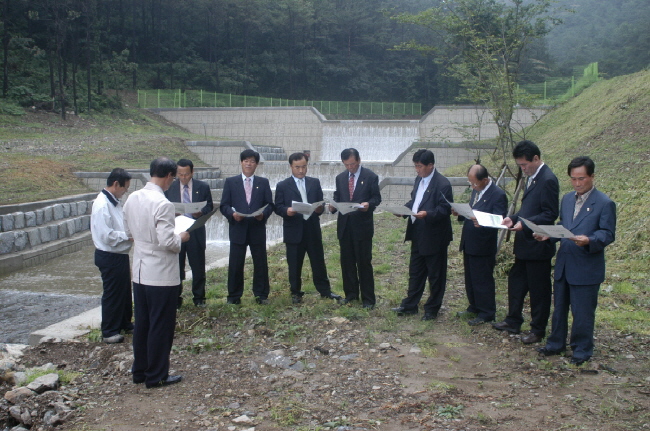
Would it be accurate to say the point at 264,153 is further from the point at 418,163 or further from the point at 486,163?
the point at 418,163

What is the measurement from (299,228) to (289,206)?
28cm

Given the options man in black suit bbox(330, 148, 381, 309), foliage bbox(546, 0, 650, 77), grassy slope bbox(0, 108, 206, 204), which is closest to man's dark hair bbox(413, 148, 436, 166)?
man in black suit bbox(330, 148, 381, 309)

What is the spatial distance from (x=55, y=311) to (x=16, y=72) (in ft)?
76.8

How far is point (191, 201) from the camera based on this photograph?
660cm

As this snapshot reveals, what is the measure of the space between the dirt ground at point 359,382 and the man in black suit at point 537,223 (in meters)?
0.34

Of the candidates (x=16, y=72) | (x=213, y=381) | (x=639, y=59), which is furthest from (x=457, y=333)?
(x=639, y=59)

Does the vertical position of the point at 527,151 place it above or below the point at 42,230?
above

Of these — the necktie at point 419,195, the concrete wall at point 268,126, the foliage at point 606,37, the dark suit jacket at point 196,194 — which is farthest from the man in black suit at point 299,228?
the foliage at point 606,37

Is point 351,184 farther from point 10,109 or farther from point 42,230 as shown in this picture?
point 10,109

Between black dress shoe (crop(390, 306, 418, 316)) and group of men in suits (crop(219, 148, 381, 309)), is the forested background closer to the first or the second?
group of men in suits (crop(219, 148, 381, 309))

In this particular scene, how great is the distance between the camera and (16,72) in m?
27.1

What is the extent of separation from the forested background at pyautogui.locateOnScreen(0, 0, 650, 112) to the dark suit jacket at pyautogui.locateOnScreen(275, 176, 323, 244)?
2566 centimetres

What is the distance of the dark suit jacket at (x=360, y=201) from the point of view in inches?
245

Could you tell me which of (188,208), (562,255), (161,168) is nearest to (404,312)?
(562,255)
